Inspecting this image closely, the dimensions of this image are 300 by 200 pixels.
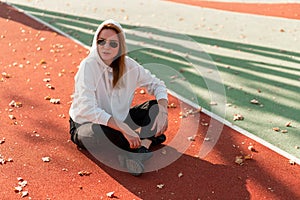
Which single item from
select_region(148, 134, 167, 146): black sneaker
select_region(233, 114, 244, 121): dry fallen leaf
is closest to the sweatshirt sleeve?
select_region(148, 134, 167, 146): black sneaker

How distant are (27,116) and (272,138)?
2.85 m

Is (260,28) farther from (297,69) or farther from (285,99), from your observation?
(285,99)

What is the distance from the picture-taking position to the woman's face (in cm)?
428

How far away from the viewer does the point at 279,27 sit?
11047mm

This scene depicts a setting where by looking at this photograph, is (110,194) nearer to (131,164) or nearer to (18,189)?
(131,164)

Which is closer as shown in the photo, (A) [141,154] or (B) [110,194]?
(B) [110,194]

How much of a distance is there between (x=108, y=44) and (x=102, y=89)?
46cm

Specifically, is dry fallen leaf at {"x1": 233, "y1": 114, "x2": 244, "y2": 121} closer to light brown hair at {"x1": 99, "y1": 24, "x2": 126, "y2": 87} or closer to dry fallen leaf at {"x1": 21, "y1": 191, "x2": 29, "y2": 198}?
light brown hair at {"x1": 99, "y1": 24, "x2": 126, "y2": 87}

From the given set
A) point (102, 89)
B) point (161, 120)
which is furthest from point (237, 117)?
point (102, 89)

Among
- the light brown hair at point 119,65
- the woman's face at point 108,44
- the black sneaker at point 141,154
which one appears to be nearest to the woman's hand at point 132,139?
the black sneaker at point 141,154

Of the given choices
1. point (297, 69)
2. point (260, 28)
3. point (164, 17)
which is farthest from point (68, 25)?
point (297, 69)

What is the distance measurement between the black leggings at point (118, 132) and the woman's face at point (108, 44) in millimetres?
659

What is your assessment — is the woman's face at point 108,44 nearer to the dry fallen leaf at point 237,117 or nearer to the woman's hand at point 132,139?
the woman's hand at point 132,139

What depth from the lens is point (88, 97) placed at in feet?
14.0
